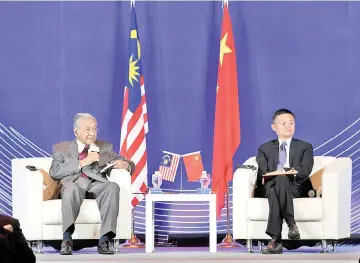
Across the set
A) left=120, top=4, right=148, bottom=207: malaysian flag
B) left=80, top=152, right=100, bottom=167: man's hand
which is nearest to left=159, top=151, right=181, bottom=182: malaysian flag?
left=120, top=4, right=148, bottom=207: malaysian flag

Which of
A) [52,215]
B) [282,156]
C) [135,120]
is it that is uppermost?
[135,120]

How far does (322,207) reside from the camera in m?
6.56

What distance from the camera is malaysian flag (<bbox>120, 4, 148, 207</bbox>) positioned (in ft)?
25.2

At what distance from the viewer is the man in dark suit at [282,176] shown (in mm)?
6406

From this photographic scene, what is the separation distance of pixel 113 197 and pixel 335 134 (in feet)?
8.12

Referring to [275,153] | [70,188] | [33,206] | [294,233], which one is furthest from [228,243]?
[33,206]

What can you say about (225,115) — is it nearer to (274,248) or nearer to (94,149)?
(94,149)

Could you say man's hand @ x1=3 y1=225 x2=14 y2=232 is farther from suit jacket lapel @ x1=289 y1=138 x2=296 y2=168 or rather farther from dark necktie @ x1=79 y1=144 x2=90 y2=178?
suit jacket lapel @ x1=289 y1=138 x2=296 y2=168

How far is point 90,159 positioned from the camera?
6.73 metres

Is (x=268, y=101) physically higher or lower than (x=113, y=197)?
higher

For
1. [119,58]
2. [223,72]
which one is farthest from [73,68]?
[223,72]

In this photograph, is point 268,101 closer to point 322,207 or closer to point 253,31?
point 253,31

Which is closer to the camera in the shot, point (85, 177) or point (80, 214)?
point (80, 214)

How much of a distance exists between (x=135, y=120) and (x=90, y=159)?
1.12m
